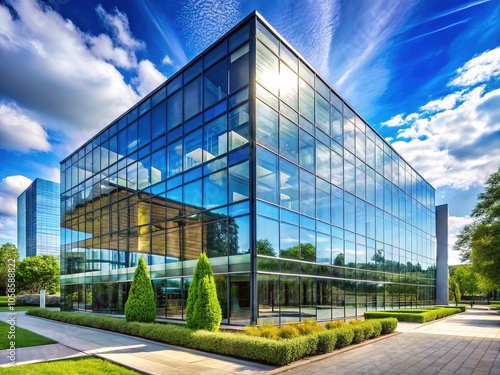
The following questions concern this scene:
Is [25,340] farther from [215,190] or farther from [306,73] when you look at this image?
[306,73]

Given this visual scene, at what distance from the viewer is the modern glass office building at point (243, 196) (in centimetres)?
1692

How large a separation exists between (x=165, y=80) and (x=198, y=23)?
6197mm

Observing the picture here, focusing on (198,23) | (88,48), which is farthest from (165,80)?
(88,48)

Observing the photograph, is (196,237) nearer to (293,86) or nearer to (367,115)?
(293,86)

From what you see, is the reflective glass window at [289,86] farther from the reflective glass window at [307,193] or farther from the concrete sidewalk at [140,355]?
the concrete sidewalk at [140,355]

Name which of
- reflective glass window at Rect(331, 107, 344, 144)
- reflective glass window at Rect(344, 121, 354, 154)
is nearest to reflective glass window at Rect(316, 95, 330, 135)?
reflective glass window at Rect(331, 107, 344, 144)

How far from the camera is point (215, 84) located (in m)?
19.4

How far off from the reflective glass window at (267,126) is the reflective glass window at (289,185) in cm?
125

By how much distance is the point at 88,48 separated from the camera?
48.1ft

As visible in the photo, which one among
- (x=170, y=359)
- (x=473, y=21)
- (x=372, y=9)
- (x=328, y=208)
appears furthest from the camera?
(x=328, y=208)

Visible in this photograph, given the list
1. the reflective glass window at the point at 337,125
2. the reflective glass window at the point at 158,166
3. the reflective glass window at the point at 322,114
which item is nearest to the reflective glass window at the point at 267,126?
the reflective glass window at the point at 322,114

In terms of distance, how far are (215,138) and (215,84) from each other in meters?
3.17

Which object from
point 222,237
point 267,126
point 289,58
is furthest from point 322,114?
point 222,237

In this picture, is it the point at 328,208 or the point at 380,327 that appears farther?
the point at 328,208
